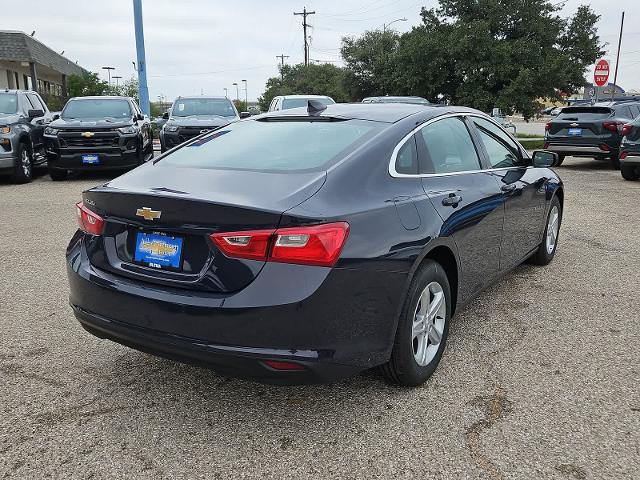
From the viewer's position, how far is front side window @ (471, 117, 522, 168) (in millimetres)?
4430

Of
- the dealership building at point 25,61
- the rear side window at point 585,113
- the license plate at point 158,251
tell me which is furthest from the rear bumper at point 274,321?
the dealership building at point 25,61

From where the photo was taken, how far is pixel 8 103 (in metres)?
12.4

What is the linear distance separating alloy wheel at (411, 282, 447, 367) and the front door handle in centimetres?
48

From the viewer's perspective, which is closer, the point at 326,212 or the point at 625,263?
the point at 326,212

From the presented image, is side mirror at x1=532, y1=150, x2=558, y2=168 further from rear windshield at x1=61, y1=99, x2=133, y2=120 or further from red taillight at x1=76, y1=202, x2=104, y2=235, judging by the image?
rear windshield at x1=61, y1=99, x2=133, y2=120

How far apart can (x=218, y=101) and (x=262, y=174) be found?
1259 centimetres

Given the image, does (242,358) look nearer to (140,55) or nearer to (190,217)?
(190,217)

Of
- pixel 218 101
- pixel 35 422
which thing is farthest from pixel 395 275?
pixel 218 101

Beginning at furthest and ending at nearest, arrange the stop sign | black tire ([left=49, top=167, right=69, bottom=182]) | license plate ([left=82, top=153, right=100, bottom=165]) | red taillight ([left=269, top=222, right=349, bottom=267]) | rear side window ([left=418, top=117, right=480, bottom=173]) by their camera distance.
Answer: the stop sign, black tire ([left=49, top=167, right=69, bottom=182]), license plate ([left=82, top=153, right=100, bottom=165]), rear side window ([left=418, top=117, right=480, bottom=173]), red taillight ([left=269, top=222, right=349, bottom=267])

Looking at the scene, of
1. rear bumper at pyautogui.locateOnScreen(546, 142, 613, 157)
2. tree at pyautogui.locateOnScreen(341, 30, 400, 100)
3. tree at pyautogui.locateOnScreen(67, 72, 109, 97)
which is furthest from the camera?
tree at pyautogui.locateOnScreen(341, 30, 400, 100)

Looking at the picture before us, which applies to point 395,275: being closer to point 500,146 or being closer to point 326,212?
point 326,212

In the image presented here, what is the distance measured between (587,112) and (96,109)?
11309mm

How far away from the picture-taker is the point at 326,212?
8.75ft

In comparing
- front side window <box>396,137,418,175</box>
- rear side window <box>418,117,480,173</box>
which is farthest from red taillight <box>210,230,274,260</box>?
rear side window <box>418,117,480,173</box>
